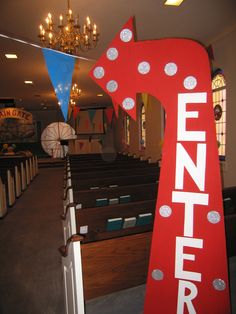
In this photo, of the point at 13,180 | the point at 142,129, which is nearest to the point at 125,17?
the point at 13,180

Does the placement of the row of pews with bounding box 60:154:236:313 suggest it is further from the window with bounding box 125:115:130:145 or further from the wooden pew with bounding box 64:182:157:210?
the window with bounding box 125:115:130:145

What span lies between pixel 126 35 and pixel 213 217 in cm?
113

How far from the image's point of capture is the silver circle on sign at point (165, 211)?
1.40 m

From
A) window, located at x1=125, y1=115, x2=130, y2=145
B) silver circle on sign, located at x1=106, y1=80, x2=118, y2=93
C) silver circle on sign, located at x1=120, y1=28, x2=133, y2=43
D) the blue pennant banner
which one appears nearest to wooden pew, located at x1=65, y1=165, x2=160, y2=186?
the blue pennant banner

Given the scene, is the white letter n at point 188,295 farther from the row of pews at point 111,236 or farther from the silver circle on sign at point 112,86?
the silver circle on sign at point 112,86

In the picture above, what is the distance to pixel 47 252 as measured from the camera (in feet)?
10.7

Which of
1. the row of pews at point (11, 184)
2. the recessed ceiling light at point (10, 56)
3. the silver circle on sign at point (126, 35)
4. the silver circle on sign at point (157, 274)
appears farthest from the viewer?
the recessed ceiling light at point (10, 56)

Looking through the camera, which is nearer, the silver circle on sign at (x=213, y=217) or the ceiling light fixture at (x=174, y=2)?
the silver circle on sign at (x=213, y=217)

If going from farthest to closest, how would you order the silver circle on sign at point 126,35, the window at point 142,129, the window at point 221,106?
the window at point 142,129, the window at point 221,106, the silver circle on sign at point 126,35

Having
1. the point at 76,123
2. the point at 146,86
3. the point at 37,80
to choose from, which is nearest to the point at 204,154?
the point at 146,86

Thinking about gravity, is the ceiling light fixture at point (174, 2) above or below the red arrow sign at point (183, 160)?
above

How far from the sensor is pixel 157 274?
4.76 ft

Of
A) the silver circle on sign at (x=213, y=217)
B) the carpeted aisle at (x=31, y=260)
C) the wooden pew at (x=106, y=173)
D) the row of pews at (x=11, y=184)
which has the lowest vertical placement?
the carpeted aisle at (x=31, y=260)

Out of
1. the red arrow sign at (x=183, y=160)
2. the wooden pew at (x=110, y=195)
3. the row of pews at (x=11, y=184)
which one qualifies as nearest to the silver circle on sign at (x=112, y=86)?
the red arrow sign at (x=183, y=160)
